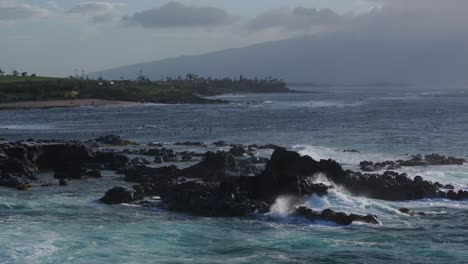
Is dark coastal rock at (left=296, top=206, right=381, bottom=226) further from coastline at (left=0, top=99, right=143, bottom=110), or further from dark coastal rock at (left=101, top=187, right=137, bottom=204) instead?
coastline at (left=0, top=99, right=143, bottom=110)

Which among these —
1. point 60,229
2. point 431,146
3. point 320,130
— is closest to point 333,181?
point 60,229

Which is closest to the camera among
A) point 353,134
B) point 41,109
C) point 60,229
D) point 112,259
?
point 112,259

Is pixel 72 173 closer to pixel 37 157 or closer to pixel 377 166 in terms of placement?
pixel 37 157

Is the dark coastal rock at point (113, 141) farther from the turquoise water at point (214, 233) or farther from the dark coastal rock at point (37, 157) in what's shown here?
the turquoise water at point (214, 233)

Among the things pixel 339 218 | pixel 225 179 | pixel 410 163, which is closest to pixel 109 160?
pixel 225 179

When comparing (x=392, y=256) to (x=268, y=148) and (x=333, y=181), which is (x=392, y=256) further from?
(x=268, y=148)

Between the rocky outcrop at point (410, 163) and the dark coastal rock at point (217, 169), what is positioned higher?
the dark coastal rock at point (217, 169)

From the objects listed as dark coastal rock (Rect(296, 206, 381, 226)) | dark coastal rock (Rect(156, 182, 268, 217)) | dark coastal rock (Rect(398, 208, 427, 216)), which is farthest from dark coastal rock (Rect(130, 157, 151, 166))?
dark coastal rock (Rect(398, 208, 427, 216))

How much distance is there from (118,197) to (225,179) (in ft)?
27.7

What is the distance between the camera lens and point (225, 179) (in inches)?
1711

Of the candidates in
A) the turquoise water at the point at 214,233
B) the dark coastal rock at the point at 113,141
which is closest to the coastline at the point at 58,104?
the dark coastal rock at the point at 113,141

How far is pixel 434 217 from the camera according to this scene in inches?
1341

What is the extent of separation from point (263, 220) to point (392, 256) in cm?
790

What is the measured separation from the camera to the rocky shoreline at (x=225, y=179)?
35.0 meters
